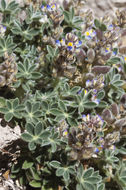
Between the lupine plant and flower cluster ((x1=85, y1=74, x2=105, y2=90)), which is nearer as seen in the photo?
the lupine plant

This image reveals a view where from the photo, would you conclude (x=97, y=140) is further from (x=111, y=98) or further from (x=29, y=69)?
(x=29, y=69)

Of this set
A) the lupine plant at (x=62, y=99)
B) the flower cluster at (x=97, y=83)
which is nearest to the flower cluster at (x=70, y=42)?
the lupine plant at (x=62, y=99)

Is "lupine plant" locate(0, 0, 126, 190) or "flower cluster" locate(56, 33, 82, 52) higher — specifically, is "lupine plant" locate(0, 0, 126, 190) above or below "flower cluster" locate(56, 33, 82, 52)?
below

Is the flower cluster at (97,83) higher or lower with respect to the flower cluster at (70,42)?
lower

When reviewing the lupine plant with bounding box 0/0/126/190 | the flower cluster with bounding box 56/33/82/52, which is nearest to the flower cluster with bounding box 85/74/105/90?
the lupine plant with bounding box 0/0/126/190

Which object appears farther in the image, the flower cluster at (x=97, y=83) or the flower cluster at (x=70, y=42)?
the flower cluster at (x=97, y=83)

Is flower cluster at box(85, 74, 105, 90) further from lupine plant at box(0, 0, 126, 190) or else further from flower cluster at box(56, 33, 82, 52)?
flower cluster at box(56, 33, 82, 52)

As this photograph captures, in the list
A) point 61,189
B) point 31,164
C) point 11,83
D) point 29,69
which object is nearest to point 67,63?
point 29,69

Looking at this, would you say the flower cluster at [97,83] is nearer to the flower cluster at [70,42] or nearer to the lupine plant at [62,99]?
the lupine plant at [62,99]
